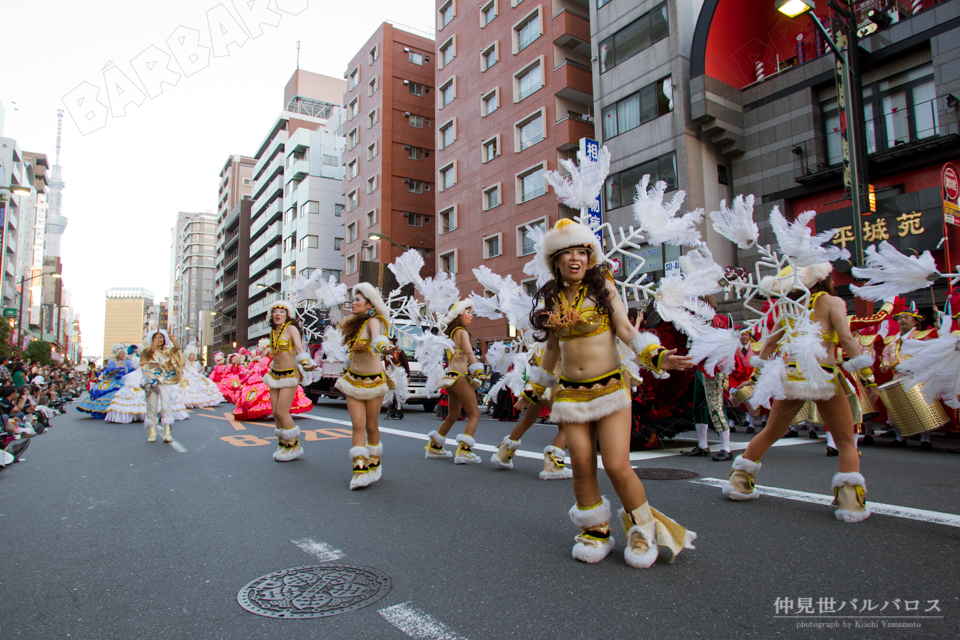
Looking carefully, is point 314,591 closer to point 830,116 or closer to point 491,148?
point 830,116

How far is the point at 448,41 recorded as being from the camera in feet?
120

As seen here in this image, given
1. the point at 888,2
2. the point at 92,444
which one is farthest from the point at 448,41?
the point at 92,444

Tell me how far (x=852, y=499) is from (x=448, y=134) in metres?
34.3

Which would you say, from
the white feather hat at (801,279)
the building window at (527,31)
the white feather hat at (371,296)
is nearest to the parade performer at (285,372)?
the white feather hat at (371,296)

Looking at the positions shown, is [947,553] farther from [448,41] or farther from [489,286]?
[448,41]

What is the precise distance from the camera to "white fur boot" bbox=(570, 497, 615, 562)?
3.36 metres

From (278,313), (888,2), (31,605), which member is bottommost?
(31,605)

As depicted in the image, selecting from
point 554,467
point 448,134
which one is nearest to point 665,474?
point 554,467

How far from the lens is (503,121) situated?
31031 millimetres

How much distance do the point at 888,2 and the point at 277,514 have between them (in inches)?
865

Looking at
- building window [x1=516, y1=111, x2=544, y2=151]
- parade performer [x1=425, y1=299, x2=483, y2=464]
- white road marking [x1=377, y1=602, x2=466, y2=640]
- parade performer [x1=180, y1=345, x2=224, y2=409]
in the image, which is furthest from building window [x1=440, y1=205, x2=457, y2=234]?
white road marking [x1=377, y1=602, x2=466, y2=640]

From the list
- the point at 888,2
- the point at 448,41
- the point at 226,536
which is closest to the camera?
the point at 226,536

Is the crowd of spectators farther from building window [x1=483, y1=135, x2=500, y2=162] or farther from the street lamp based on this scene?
building window [x1=483, y1=135, x2=500, y2=162]

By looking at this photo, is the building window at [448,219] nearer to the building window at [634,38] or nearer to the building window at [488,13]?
the building window at [488,13]
